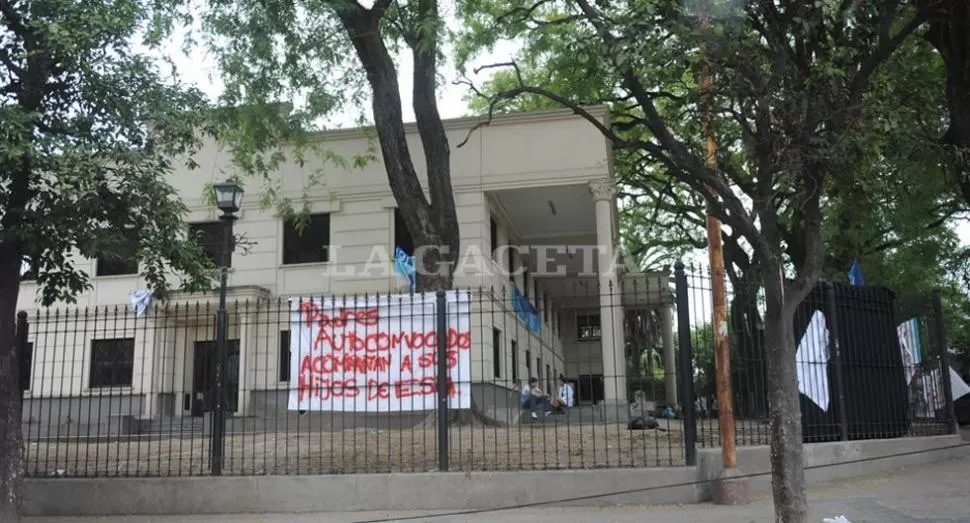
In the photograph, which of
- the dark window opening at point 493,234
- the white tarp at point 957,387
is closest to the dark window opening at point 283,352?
the dark window opening at point 493,234

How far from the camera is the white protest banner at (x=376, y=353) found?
34.1ft

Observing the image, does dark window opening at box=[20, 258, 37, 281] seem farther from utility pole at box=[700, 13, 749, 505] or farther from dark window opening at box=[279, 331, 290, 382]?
dark window opening at box=[279, 331, 290, 382]

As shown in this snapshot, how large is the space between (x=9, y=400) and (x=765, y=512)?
8.46 meters

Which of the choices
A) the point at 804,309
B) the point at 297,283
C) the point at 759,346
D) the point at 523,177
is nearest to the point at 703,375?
the point at 759,346

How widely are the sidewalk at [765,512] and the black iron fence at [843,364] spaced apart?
1277 mm

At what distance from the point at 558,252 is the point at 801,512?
22.0 meters

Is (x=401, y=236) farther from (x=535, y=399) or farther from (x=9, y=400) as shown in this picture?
(x=9, y=400)

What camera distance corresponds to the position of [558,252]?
A: 28500 millimetres

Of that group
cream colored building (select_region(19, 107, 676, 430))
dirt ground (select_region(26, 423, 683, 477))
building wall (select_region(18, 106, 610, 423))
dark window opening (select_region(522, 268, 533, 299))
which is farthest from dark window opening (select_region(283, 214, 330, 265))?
dirt ground (select_region(26, 423, 683, 477))

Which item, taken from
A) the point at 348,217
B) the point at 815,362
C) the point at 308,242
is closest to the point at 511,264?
the point at 348,217

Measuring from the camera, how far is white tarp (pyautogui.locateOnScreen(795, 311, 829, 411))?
11.3 m

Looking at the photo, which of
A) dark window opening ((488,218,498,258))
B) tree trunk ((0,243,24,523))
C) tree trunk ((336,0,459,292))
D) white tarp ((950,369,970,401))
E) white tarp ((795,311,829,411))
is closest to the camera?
tree trunk ((0,243,24,523))

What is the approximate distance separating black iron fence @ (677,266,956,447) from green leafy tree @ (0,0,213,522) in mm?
6374

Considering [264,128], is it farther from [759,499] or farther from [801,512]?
[801,512]
